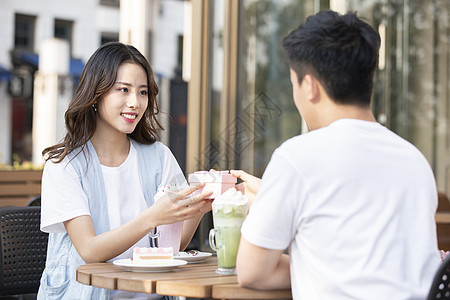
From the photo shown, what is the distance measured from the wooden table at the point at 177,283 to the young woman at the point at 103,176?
0.15 m

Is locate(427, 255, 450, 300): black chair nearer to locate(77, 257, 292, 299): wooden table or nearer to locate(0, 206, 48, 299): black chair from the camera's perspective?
locate(77, 257, 292, 299): wooden table

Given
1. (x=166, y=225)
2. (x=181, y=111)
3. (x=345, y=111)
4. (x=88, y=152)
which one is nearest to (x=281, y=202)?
(x=345, y=111)

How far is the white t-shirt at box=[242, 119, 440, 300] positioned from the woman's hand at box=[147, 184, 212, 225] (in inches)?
15.3

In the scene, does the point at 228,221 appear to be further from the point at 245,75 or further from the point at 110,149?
the point at 245,75

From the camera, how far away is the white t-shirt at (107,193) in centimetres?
195

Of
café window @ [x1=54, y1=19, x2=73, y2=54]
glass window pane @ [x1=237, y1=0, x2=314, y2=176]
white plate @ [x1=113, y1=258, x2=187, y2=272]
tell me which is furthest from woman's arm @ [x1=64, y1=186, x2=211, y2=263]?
café window @ [x1=54, y1=19, x2=73, y2=54]

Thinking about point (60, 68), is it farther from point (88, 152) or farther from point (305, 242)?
point (305, 242)

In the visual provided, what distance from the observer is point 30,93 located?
43.3ft

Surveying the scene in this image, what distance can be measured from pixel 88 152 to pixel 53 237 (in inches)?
Answer: 11.3

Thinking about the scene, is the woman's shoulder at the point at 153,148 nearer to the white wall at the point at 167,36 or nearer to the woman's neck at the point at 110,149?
the woman's neck at the point at 110,149

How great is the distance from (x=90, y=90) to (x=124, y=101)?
0.37 feet

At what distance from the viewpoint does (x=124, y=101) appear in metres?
2.10

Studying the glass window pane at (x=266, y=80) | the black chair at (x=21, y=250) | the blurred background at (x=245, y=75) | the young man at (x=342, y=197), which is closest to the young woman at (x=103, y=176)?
the black chair at (x=21, y=250)

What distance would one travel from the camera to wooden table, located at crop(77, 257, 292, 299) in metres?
1.50
